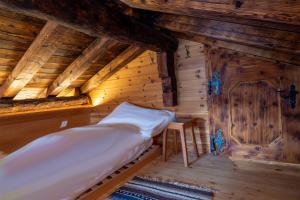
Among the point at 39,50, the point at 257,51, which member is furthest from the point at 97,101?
the point at 257,51

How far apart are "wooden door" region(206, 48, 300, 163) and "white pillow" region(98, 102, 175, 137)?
681 millimetres

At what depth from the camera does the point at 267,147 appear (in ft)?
8.43

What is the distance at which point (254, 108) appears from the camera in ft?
A: 8.55

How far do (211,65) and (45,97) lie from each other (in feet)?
8.76

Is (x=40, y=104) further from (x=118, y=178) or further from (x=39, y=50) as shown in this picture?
(x=118, y=178)

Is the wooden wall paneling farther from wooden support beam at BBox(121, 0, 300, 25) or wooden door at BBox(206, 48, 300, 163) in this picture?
wooden support beam at BBox(121, 0, 300, 25)

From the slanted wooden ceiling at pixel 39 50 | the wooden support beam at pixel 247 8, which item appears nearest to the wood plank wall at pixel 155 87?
the slanted wooden ceiling at pixel 39 50

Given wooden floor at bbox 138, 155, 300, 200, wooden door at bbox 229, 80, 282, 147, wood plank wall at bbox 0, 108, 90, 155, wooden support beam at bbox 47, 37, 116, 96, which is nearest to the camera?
wooden floor at bbox 138, 155, 300, 200

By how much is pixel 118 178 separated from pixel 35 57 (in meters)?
1.68

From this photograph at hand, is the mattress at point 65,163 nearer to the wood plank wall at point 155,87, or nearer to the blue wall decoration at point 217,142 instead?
the wood plank wall at point 155,87

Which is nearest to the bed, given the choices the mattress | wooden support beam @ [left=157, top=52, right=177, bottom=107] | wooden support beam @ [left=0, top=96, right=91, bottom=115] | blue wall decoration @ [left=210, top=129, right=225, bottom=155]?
the mattress

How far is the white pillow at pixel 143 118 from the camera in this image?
2850 mm

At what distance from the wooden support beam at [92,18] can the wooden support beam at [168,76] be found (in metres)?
0.42

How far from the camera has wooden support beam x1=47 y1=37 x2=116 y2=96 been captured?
266 cm
